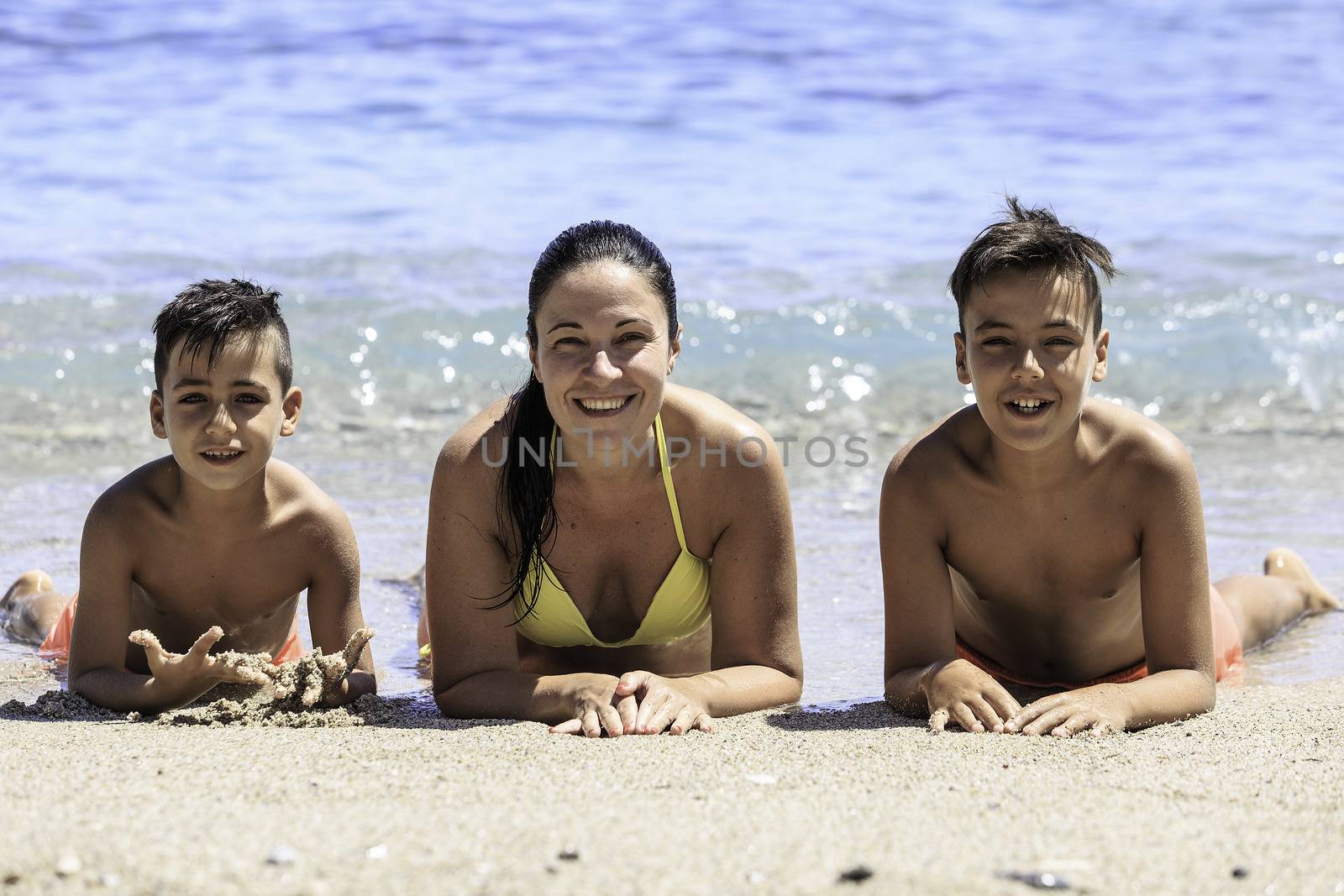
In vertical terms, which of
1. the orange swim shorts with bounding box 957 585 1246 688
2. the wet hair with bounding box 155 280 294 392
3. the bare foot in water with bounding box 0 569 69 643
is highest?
the wet hair with bounding box 155 280 294 392

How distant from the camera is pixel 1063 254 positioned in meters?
3.54

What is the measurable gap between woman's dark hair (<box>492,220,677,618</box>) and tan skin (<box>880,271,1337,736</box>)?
2.64ft

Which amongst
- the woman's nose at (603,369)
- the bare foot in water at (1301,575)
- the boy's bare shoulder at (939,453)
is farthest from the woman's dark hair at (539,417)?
the bare foot in water at (1301,575)

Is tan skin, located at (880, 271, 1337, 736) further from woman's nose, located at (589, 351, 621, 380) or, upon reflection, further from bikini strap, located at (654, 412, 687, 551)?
woman's nose, located at (589, 351, 621, 380)

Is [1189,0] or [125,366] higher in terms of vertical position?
[1189,0]

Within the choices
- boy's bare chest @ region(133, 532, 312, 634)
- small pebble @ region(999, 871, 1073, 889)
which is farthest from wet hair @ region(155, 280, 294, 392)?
small pebble @ region(999, 871, 1073, 889)

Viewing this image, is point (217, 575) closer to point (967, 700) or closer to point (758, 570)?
point (758, 570)

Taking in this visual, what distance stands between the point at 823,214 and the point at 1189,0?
1277cm

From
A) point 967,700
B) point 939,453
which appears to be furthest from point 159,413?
point 967,700

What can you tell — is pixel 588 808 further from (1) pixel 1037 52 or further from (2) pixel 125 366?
(1) pixel 1037 52

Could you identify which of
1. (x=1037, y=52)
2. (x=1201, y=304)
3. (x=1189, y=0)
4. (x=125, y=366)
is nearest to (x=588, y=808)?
(x=125, y=366)

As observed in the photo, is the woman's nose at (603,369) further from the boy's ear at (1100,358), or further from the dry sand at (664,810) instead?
the boy's ear at (1100,358)

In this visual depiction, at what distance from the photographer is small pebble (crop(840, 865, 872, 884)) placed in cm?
219

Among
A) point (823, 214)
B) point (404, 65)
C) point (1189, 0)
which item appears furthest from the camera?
point (1189, 0)
